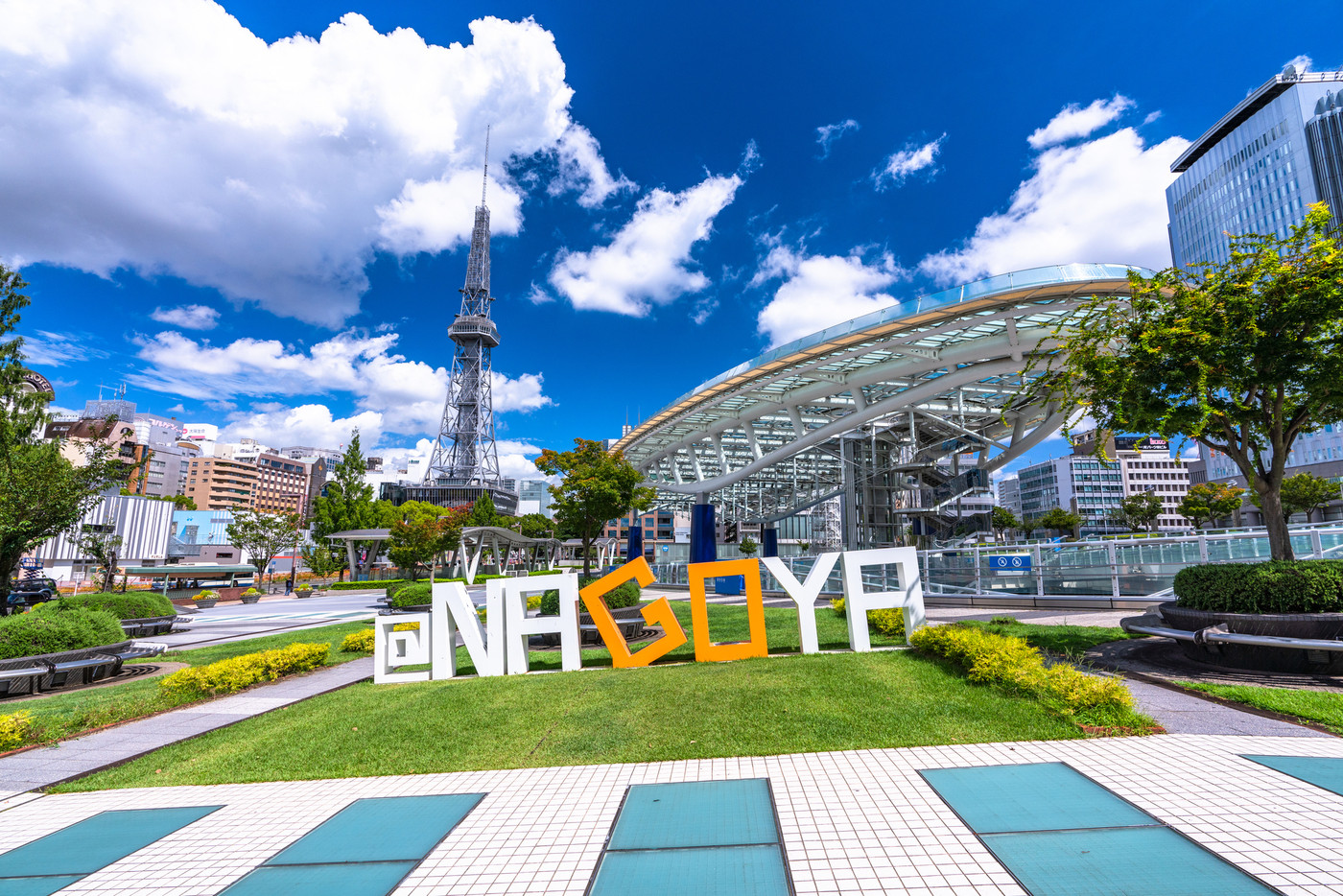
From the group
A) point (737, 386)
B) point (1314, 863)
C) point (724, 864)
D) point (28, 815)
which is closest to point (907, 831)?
point (724, 864)

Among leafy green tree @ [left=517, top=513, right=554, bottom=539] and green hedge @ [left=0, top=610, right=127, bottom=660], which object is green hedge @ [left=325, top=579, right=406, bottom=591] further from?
green hedge @ [left=0, top=610, right=127, bottom=660]

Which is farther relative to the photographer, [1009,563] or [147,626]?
[1009,563]

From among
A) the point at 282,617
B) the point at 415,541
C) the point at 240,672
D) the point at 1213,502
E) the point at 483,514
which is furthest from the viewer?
the point at 483,514

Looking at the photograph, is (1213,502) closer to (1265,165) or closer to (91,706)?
(1265,165)

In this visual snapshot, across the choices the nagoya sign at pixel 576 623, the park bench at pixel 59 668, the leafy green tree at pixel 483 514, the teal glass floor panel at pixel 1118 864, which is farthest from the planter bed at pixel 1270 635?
the leafy green tree at pixel 483 514

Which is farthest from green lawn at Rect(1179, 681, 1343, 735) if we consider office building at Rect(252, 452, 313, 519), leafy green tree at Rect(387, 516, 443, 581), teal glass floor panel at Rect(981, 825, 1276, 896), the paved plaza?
Result: office building at Rect(252, 452, 313, 519)

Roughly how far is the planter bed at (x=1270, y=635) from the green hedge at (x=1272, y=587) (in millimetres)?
193

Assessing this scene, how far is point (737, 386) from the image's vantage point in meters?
31.9

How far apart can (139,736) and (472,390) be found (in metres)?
132

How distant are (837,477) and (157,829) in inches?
2022

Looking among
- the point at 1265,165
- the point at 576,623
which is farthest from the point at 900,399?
the point at 1265,165

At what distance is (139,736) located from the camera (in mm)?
7891

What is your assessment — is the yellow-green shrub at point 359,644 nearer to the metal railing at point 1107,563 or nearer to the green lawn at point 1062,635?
the green lawn at point 1062,635

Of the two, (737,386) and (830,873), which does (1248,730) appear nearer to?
(830,873)
